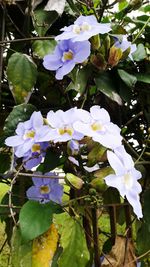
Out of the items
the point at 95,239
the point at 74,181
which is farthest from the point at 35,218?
the point at 95,239

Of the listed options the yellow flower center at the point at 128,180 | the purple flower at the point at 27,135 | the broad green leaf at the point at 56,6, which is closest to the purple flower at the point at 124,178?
the yellow flower center at the point at 128,180

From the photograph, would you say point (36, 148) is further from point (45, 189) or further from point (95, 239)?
point (95, 239)

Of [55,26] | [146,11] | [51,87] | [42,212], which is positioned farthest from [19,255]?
[146,11]

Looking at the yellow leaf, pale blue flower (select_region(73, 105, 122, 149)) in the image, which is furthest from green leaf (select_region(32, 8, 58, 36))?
the yellow leaf

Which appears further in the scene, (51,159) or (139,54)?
(139,54)

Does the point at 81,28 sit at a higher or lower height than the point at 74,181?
higher

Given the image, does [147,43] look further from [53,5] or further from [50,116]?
[50,116]

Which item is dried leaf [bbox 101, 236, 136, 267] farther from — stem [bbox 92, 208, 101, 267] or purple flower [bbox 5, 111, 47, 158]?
purple flower [bbox 5, 111, 47, 158]

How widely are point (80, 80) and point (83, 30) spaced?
0.08 meters

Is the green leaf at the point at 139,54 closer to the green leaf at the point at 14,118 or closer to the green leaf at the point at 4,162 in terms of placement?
the green leaf at the point at 14,118

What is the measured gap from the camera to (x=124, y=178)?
23.3 inches

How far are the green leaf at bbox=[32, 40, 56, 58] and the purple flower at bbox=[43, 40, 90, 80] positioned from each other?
63 millimetres

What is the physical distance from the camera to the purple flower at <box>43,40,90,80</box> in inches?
26.3

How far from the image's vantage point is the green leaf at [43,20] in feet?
2.64
